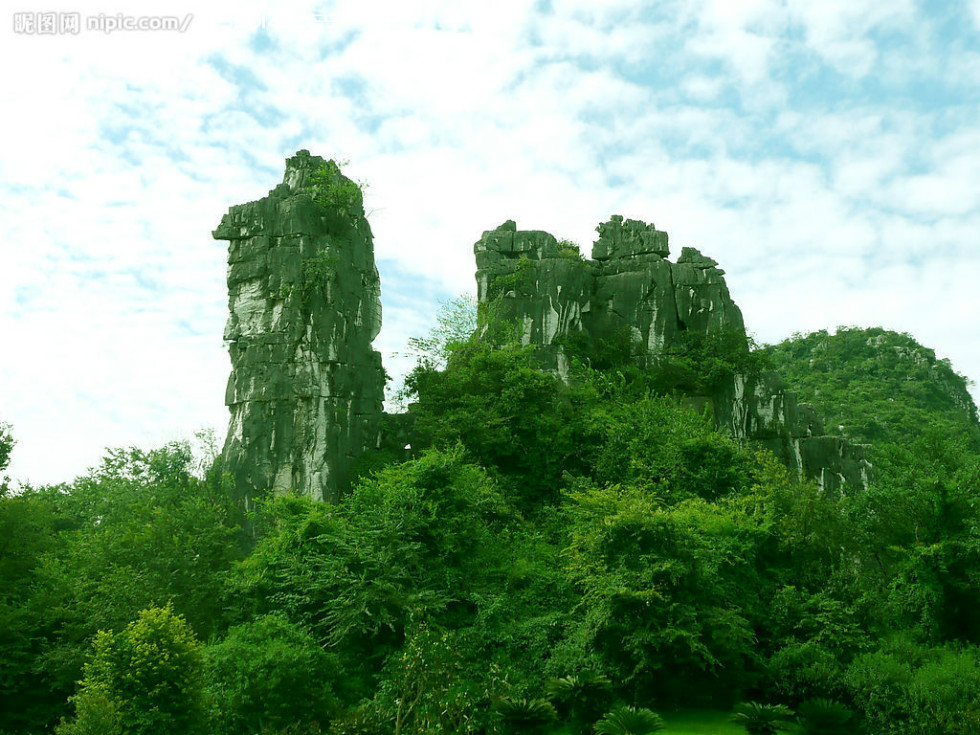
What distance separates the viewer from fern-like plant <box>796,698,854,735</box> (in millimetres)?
17688

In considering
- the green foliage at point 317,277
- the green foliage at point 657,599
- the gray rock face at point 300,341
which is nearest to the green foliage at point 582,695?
the green foliage at point 657,599

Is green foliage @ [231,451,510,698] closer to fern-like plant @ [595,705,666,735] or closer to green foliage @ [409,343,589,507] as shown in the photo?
fern-like plant @ [595,705,666,735]

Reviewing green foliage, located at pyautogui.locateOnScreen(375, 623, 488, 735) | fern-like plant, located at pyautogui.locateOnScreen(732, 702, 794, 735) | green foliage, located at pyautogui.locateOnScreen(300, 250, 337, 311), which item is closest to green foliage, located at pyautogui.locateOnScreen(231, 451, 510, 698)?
green foliage, located at pyautogui.locateOnScreen(375, 623, 488, 735)

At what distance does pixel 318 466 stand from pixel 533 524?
7.92m

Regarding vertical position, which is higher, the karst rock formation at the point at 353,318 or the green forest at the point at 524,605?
the karst rock formation at the point at 353,318

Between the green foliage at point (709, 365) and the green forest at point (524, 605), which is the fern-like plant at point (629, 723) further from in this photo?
the green foliage at point (709, 365)

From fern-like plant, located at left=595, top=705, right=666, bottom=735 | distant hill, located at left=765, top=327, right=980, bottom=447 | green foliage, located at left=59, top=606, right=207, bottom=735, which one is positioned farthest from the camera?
distant hill, located at left=765, top=327, right=980, bottom=447

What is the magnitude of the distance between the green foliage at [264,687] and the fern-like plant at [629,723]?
5.86m

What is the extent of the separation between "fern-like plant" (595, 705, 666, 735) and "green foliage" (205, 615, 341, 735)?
5.86m

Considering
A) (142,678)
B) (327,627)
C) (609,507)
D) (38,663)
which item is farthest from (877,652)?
(38,663)

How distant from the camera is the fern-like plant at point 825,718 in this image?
58.0 feet

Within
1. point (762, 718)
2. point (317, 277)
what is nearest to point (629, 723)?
point (762, 718)

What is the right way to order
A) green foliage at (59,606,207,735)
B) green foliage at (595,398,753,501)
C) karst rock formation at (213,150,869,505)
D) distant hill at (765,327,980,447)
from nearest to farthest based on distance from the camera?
green foliage at (59,606,207,735)
green foliage at (595,398,753,501)
karst rock formation at (213,150,869,505)
distant hill at (765,327,980,447)

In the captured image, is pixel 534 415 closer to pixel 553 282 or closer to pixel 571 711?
pixel 553 282
